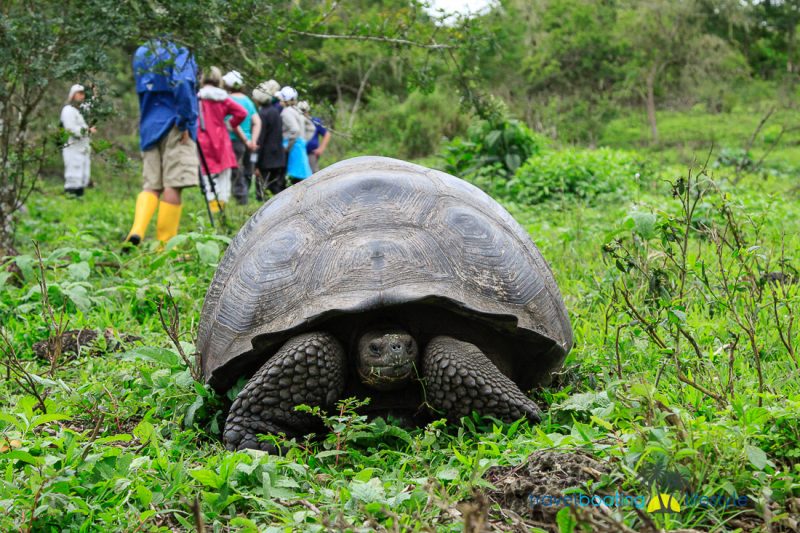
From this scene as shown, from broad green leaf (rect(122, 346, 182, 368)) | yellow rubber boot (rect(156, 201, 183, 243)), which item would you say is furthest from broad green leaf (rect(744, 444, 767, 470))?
yellow rubber boot (rect(156, 201, 183, 243))

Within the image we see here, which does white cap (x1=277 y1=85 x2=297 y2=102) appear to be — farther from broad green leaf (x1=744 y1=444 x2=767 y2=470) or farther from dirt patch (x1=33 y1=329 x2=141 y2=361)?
broad green leaf (x1=744 y1=444 x2=767 y2=470)

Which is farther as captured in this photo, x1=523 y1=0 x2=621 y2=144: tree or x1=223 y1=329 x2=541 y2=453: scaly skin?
x1=523 y1=0 x2=621 y2=144: tree

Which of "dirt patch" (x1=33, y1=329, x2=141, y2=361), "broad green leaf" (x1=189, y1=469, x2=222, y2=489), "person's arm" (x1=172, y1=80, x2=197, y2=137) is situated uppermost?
"person's arm" (x1=172, y1=80, x2=197, y2=137)

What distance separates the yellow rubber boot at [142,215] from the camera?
6051 mm

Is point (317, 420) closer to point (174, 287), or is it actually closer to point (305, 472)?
point (305, 472)

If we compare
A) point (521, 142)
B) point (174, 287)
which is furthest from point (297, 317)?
point (521, 142)

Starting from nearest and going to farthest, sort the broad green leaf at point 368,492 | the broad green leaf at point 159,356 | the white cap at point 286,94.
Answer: the broad green leaf at point 368,492
the broad green leaf at point 159,356
the white cap at point 286,94

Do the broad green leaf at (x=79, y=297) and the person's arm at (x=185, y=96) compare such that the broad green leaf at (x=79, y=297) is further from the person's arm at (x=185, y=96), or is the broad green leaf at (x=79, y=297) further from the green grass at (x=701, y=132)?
the green grass at (x=701, y=132)

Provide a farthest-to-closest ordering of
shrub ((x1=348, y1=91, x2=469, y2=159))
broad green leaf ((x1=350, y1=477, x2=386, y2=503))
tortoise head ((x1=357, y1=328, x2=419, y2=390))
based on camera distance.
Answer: shrub ((x1=348, y1=91, x2=469, y2=159)) → tortoise head ((x1=357, y1=328, x2=419, y2=390)) → broad green leaf ((x1=350, y1=477, x2=386, y2=503))

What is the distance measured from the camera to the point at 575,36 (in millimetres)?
20219

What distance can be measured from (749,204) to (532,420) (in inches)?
137

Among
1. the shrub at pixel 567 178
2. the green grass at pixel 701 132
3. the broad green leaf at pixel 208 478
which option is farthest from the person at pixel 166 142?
the green grass at pixel 701 132

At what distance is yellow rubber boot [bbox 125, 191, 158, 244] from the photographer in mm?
6051

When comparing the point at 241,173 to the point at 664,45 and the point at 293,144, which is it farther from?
the point at 664,45
